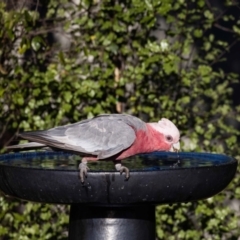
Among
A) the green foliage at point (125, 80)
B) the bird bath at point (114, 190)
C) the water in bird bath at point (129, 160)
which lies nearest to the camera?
the bird bath at point (114, 190)

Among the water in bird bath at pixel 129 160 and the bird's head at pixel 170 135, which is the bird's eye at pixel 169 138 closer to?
the bird's head at pixel 170 135

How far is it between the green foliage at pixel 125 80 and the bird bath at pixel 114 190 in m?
1.42

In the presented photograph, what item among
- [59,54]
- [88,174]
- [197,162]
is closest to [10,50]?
[59,54]

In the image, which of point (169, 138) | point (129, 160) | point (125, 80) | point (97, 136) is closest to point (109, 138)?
point (97, 136)

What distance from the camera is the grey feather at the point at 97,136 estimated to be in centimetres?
320

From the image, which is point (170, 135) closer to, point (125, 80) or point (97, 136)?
point (97, 136)

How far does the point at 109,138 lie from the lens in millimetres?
3229

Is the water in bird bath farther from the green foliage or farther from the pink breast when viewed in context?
the green foliage

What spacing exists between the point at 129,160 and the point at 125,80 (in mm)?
1008

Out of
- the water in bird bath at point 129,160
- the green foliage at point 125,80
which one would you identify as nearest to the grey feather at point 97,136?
the water in bird bath at point 129,160

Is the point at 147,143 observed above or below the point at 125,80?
below

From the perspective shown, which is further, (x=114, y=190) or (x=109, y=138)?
(x=109, y=138)

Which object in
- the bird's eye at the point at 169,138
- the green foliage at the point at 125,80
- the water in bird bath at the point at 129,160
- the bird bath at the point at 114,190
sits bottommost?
the bird bath at the point at 114,190

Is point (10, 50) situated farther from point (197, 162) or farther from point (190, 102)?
point (197, 162)
